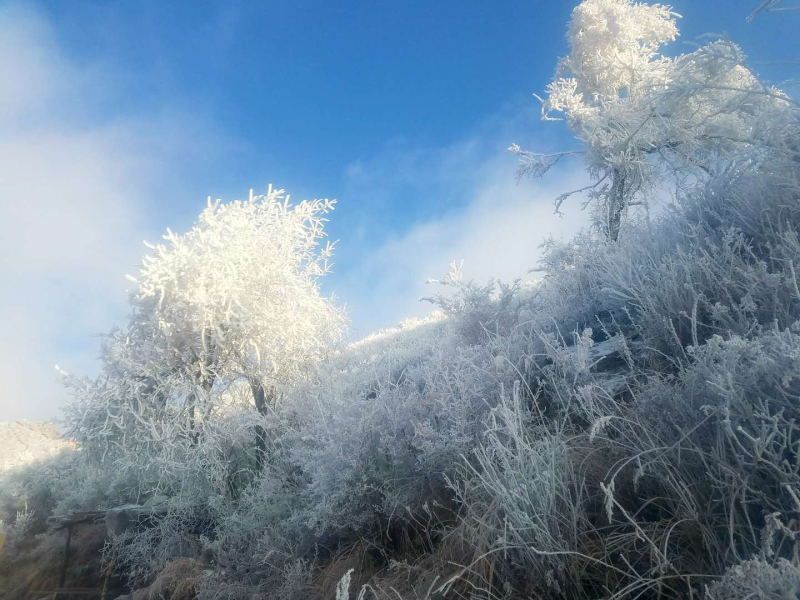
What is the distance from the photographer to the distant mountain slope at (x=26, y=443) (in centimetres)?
1609

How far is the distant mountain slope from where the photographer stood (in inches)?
634

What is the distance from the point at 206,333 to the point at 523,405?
778 cm

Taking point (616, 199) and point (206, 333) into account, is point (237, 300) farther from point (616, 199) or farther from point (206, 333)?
point (616, 199)

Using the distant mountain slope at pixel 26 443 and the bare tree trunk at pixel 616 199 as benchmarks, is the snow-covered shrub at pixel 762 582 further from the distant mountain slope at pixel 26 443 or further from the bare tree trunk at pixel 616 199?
the distant mountain slope at pixel 26 443

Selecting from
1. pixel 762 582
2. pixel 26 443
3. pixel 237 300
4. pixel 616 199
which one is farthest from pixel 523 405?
pixel 26 443

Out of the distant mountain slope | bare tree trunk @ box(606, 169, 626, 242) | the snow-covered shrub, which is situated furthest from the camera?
the distant mountain slope

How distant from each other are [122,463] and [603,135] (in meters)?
12.2

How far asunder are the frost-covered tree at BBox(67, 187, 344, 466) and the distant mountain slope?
5.87m

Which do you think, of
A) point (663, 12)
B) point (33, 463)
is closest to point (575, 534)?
point (663, 12)

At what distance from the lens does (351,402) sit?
566 cm

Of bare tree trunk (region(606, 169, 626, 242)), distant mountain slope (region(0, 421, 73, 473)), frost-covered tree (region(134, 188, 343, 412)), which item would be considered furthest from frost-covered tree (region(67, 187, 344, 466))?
bare tree trunk (region(606, 169, 626, 242))

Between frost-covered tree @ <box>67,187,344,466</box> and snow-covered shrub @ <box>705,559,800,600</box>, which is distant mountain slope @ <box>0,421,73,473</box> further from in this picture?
snow-covered shrub @ <box>705,559,800,600</box>

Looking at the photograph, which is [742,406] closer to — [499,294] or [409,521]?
[409,521]

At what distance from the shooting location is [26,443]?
19.9 m
